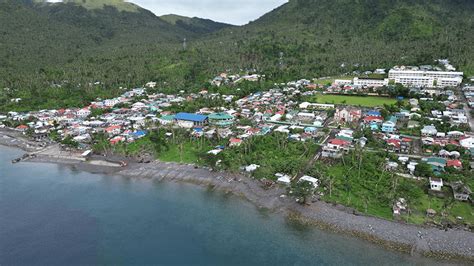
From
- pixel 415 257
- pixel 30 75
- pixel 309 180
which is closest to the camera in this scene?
pixel 415 257

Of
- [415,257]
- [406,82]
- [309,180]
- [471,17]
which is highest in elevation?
[471,17]

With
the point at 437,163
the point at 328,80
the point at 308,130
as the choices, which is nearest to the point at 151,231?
the point at 308,130

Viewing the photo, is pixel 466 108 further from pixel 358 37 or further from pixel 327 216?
pixel 358 37

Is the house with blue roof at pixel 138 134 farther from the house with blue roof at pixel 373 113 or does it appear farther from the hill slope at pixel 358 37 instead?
the hill slope at pixel 358 37

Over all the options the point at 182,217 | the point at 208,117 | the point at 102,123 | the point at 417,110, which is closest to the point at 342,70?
the point at 417,110

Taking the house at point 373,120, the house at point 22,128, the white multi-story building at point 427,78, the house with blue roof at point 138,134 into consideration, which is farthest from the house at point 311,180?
the white multi-story building at point 427,78

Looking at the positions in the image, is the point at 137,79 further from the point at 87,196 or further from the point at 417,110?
the point at 417,110

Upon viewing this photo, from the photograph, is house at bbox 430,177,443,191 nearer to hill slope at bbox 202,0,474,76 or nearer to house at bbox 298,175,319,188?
house at bbox 298,175,319,188
